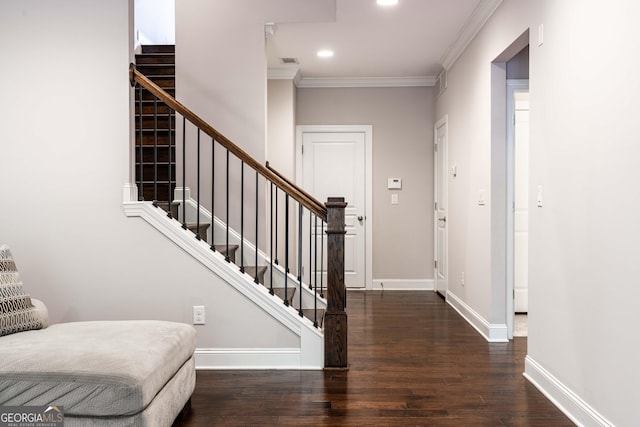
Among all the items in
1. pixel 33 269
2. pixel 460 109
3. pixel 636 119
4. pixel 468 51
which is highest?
pixel 468 51

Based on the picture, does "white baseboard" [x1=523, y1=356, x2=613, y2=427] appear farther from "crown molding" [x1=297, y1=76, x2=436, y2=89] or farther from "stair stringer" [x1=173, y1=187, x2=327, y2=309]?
"crown molding" [x1=297, y1=76, x2=436, y2=89]

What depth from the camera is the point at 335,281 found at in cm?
343

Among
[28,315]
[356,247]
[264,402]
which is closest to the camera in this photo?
[28,315]

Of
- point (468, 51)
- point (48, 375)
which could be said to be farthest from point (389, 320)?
point (48, 375)

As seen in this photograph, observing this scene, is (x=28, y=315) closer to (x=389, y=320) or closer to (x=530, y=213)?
(x=530, y=213)

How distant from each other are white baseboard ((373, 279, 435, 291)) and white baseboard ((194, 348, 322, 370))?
347 cm

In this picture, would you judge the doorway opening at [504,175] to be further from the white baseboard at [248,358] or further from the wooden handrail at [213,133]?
the white baseboard at [248,358]

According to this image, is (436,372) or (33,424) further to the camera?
(436,372)

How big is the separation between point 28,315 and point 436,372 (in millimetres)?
2360

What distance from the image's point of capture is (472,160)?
480 centimetres

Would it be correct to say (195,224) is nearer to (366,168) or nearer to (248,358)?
(248,358)

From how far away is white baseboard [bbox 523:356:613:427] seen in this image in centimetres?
247

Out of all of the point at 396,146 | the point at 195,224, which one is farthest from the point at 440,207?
the point at 195,224

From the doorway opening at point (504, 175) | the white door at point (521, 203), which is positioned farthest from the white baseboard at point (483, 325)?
the white door at point (521, 203)
